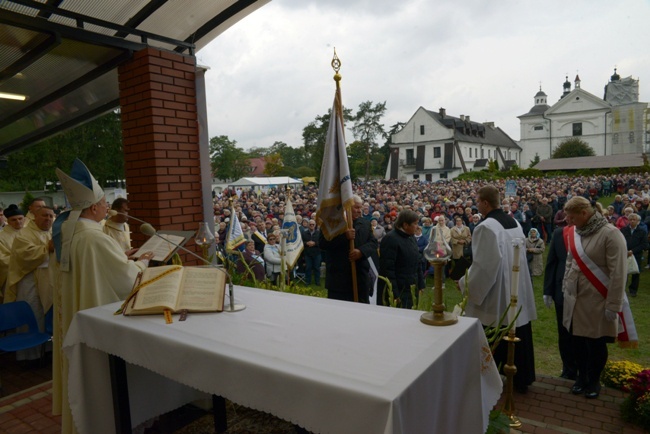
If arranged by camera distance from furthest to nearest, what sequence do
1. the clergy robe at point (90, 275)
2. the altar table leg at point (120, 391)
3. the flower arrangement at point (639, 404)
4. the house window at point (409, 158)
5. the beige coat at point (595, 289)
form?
the house window at point (409, 158) → the beige coat at point (595, 289) → the flower arrangement at point (639, 404) → the clergy robe at point (90, 275) → the altar table leg at point (120, 391)

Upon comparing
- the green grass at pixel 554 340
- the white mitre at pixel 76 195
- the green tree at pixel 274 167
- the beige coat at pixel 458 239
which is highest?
the green tree at pixel 274 167

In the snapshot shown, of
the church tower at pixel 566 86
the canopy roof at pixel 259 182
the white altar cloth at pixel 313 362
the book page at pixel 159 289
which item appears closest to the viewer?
the white altar cloth at pixel 313 362

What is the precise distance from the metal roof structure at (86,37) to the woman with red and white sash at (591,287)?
12.8 ft

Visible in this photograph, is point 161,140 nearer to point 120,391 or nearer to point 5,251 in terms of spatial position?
point 120,391

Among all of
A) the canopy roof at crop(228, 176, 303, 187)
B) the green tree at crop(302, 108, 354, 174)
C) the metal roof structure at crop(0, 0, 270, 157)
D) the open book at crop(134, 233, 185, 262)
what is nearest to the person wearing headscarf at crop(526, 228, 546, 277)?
the metal roof structure at crop(0, 0, 270, 157)

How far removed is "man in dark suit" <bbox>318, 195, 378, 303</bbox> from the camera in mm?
4953

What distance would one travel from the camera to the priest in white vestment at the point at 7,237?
19.0ft

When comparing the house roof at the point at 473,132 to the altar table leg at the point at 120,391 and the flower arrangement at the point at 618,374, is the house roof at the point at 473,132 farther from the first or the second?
the altar table leg at the point at 120,391

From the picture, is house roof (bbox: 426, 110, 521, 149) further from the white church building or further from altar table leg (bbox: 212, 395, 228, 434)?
altar table leg (bbox: 212, 395, 228, 434)

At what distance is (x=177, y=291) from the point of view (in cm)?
279

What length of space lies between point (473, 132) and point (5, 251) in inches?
2687

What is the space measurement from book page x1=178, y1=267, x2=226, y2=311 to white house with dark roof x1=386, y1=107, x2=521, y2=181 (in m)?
60.7

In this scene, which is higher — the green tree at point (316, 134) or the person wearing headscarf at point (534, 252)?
the green tree at point (316, 134)

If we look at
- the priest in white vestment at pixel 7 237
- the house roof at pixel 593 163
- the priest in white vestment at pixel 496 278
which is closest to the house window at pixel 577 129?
the house roof at pixel 593 163
